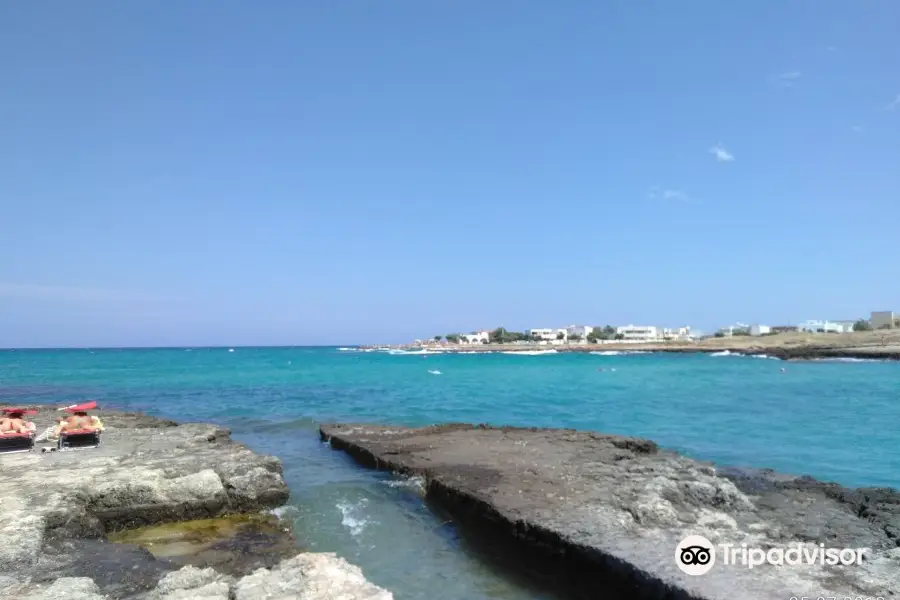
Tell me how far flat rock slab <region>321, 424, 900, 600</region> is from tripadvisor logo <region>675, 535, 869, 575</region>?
0.11m

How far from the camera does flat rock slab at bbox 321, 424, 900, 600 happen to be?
7123 millimetres

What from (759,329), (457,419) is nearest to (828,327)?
(759,329)

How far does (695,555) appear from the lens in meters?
7.67

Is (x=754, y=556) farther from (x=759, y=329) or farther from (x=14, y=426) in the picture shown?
(x=759, y=329)

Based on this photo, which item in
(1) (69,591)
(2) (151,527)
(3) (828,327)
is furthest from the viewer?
(3) (828,327)

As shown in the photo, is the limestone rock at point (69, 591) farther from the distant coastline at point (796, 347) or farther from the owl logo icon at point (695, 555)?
the distant coastline at point (796, 347)

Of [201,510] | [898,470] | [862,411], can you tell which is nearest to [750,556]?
[201,510]

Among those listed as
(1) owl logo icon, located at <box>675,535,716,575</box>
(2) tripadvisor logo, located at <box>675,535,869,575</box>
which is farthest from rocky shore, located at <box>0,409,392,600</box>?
(2) tripadvisor logo, located at <box>675,535,869,575</box>

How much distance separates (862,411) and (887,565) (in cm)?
2647

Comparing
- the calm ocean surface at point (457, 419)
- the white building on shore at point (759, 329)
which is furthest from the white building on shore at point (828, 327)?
the calm ocean surface at point (457, 419)

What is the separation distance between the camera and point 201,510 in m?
10.8

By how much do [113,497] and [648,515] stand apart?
9737 millimetres

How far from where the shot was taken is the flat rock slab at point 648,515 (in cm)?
712

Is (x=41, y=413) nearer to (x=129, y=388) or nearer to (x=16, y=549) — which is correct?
(x=16, y=549)
